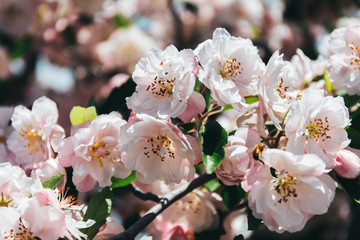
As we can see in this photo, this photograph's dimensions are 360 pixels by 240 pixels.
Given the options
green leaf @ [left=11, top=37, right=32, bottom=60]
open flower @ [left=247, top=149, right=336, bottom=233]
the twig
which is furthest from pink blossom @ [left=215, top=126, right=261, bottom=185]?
green leaf @ [left=11, top=37, right=32, bottom=60]

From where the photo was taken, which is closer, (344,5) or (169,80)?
(169,80)

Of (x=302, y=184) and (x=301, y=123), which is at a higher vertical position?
(x=301, y=123)

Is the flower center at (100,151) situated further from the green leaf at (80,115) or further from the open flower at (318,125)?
the open flower at (318,125)

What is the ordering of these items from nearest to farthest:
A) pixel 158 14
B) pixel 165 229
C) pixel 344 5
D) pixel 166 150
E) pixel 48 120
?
pixel 166 150 → pixel 48 120 → pixel 165 229 → pixel 344 5 → pixel 158 14

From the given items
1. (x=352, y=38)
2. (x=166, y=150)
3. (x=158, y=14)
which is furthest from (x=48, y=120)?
(x=158, y=14)

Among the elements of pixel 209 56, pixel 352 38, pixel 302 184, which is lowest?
pixel 302 184

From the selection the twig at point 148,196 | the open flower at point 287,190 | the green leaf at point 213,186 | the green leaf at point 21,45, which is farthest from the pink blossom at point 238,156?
the green leaf at point 21,45

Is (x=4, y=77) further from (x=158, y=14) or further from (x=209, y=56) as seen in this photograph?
(x=209, y=56)
